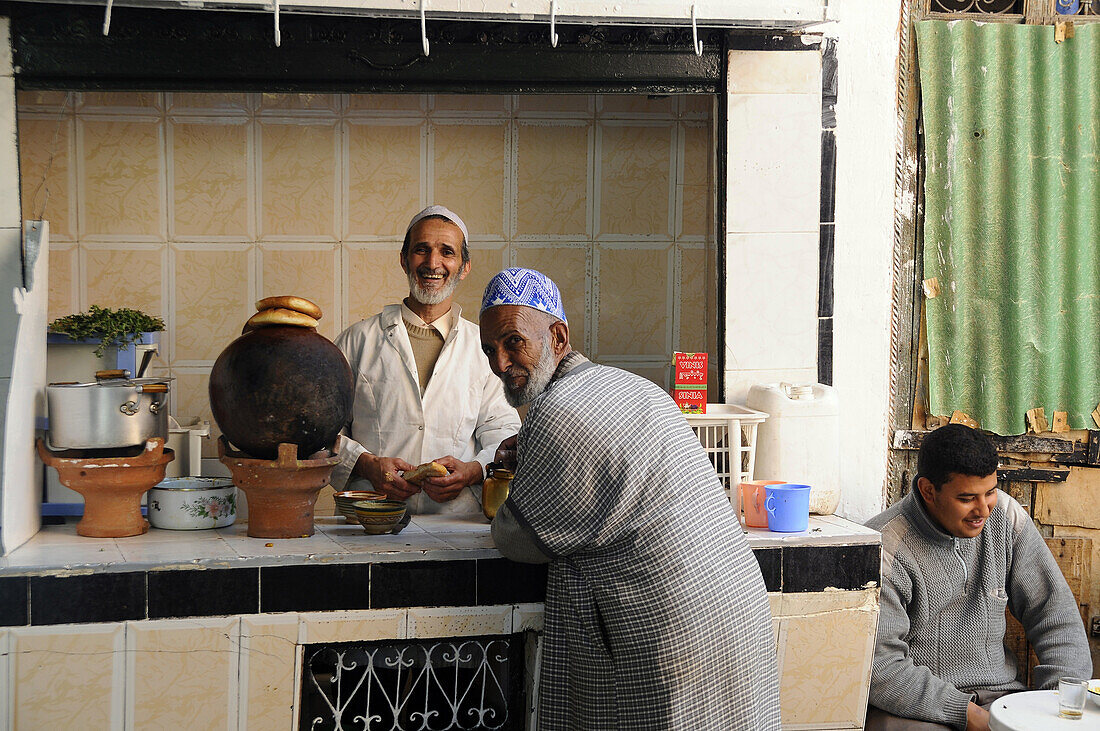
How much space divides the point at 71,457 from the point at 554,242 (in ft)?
8.81

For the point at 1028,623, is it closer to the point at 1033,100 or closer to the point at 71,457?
the point at 1033,100

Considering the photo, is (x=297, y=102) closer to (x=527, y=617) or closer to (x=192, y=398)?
(x=192, y=398)

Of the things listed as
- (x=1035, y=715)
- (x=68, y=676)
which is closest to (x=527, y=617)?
(x=68, y=676)

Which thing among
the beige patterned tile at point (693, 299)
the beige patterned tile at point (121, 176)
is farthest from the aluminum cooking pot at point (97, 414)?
the beige patterned tile at point (693, 299)

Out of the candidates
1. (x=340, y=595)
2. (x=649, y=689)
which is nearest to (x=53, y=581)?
(x=340, y=595)

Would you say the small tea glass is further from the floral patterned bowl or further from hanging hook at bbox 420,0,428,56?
hanging hook at bbox 420,0,428,56

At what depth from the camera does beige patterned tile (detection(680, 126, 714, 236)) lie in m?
4.96

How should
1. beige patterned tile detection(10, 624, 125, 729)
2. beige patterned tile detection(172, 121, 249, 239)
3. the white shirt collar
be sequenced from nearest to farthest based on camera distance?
1. beige patterned tile detection(10, 624, 125, 729)
2. the white shirt collar
3. beige patterned tile detection(172, 121, 249, 239)

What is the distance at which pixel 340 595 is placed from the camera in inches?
106

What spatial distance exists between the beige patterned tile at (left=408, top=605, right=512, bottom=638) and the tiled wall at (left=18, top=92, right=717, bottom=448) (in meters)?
2.37

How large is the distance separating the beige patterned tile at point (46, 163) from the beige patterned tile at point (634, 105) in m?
2.56

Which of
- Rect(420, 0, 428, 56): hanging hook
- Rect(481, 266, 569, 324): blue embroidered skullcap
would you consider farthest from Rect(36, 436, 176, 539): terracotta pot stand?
Rect(420, 0, 428, 56): hanging hook

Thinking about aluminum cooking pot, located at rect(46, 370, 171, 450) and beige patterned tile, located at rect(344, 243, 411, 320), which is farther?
beige patterned tile, located at rect(344, 243, 411, 320)

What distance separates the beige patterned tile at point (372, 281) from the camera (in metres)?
4.86
